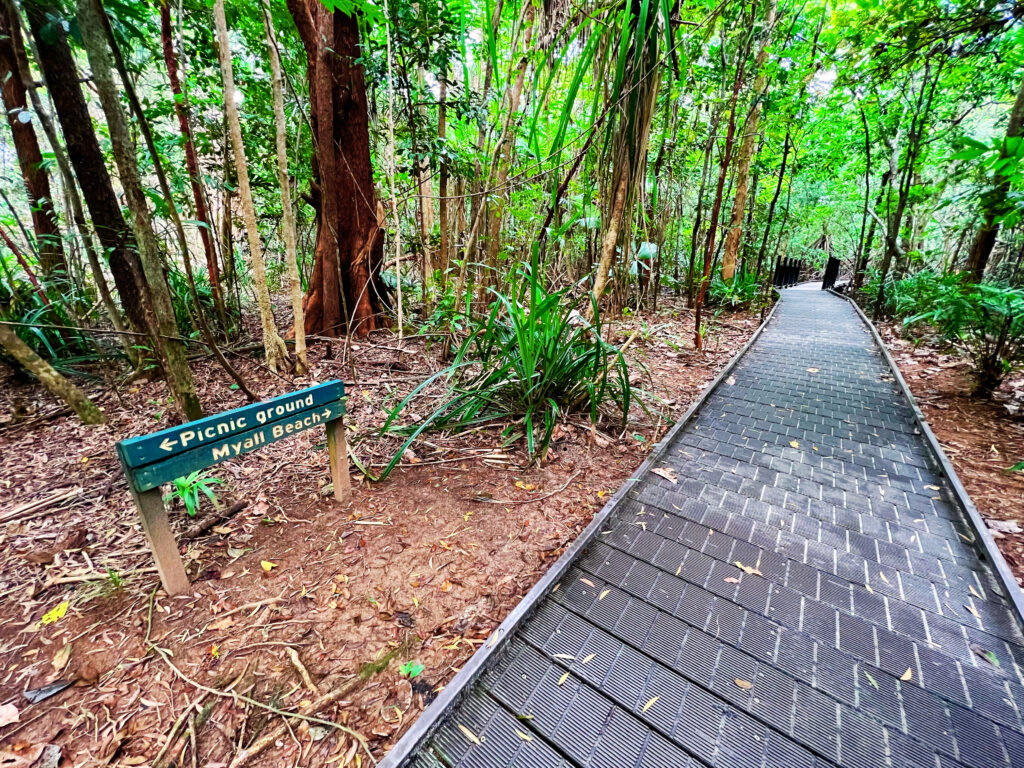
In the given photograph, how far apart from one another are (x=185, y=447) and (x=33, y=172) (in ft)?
13.3

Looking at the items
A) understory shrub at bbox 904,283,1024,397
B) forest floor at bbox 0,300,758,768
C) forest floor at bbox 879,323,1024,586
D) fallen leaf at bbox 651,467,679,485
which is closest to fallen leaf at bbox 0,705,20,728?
forest floor at bbox 0,300,758,768

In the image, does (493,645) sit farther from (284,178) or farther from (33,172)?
(33,172)

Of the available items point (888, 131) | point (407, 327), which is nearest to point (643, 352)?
point (407, 327)

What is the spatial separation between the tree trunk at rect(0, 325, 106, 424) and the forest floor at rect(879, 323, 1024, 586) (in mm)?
4657

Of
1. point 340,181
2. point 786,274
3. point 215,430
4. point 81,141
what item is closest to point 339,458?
point 215,430

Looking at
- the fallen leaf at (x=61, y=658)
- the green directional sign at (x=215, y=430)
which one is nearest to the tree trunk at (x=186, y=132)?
the green directional sign at (x=215, y=430)

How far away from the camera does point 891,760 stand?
1.13 meters

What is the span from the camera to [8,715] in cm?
112

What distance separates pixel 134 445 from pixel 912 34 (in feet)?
22.3

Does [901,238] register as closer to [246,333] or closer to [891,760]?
[891,760]

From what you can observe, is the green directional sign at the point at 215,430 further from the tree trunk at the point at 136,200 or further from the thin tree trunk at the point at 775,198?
the thin tree trunk at the point at 775,198

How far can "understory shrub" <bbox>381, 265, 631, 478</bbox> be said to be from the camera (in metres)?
2.51

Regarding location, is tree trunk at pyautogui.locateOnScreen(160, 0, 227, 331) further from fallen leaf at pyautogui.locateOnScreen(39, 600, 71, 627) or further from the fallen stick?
fallen leaf at pyautogui.locateOnScreen(39, 600, 71, 627)

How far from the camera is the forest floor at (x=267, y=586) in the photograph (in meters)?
1.14
